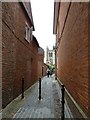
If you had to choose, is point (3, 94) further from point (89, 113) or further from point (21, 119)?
point (89, 113)

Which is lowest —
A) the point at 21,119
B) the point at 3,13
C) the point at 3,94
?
the point at 21,119

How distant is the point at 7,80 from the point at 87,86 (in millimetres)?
4428

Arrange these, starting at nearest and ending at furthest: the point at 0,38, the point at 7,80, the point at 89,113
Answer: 1. the point at 89,113
2. the point at 0,38
3. the point at 7,80

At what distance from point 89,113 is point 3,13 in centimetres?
462

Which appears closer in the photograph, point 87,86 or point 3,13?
point 87,86

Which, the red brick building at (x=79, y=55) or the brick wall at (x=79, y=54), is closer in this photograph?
the red brick building at (x=79, y=55)

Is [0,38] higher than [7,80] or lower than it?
higher

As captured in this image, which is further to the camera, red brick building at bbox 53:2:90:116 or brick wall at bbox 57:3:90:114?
brick wall at bbox 57:3:90:114

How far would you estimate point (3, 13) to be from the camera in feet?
28.4

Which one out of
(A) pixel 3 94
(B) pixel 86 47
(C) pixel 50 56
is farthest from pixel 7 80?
(C) pixel 50 56

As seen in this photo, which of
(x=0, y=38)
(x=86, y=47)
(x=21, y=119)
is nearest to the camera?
(x=86, y=47)

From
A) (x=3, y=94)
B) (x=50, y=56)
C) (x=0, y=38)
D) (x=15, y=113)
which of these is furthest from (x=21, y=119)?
(x=50, y=56)

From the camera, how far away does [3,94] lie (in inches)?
345

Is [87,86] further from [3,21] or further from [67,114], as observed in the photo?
[3,21]
